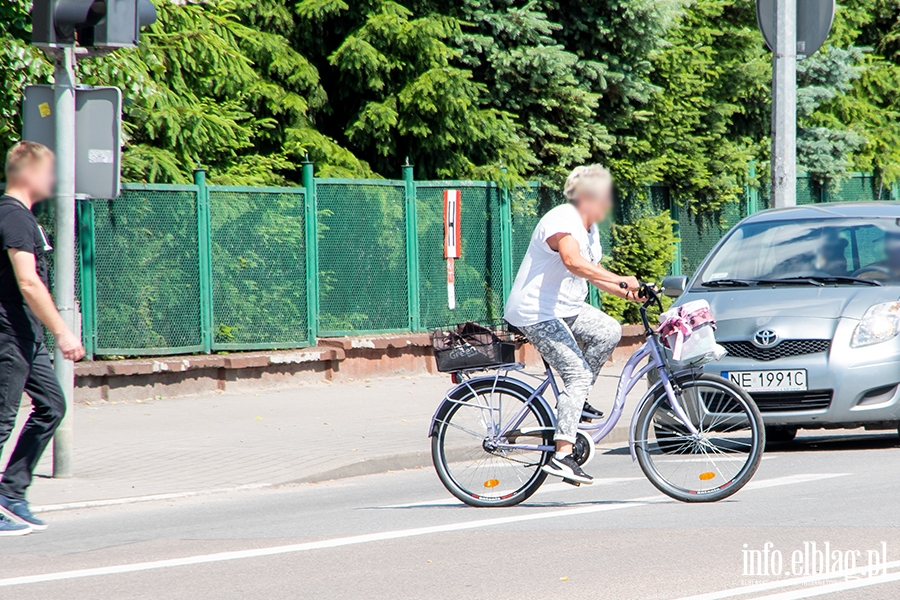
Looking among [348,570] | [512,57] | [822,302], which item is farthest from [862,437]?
[512,57]

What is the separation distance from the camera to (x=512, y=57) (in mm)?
18141

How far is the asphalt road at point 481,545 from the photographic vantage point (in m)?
5.62

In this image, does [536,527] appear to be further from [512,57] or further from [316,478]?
[512,57]

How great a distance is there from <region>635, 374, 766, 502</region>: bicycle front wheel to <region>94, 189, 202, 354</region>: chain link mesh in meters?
→ 7.38

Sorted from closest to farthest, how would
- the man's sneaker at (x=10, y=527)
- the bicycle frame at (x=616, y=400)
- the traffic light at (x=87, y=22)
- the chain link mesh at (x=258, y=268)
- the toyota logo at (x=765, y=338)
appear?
the man's sneaker at (x=10, y=527), the bicycle frame at (x=616, y=400), the traffic light at (x=87, y=22), the toyota logo at (x=765, y=338), the chain link mesh at (x=258, y=268)

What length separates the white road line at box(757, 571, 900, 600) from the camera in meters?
5.29

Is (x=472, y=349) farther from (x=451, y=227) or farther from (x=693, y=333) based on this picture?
(x=451, y=227)

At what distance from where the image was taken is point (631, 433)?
757 centimetres

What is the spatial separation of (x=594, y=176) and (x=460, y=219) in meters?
9.12

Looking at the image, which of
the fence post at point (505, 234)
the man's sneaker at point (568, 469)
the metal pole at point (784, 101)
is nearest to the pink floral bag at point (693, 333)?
the man's sneaker at point (568, 469)

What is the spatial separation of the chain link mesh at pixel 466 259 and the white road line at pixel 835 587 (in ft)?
36.1

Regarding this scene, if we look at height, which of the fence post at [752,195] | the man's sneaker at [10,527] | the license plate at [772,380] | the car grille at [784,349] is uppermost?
the fence post at [752,195]

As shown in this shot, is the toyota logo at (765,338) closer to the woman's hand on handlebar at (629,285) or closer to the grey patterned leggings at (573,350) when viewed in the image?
the grey patterned leggings at (573,350)

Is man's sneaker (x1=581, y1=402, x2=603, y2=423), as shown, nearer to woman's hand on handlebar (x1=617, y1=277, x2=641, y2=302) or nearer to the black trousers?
woman's hand on handlebar (x1=617, y1=277, x2=641, y2=302)
